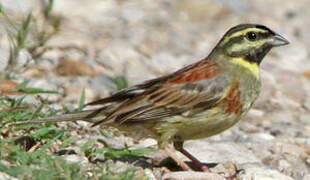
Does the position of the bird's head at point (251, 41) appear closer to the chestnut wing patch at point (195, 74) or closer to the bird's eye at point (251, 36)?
the bird's eye at point (251, 36)

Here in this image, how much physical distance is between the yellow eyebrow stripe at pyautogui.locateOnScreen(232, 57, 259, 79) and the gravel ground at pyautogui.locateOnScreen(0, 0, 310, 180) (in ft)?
2.31

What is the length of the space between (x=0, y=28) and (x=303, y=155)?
3.58 metres

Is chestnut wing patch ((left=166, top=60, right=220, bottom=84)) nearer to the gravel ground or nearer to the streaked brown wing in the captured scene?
the streaked brown wing

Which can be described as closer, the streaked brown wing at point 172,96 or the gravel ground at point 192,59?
the streaked brown wing at point 172,96

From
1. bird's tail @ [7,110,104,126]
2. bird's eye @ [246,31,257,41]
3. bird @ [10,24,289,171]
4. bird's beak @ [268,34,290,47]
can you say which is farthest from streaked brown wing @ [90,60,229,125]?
bird's beak @ [268,34,290,47]

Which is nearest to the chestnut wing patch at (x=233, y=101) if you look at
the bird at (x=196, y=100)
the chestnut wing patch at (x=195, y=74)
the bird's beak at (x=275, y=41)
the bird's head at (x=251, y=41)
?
the bird at (x=196, y=100)

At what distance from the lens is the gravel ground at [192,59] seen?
5820 millimetres

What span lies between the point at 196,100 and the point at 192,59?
135 inches

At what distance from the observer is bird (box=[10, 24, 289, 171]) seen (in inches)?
199

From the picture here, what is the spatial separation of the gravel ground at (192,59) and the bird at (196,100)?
0.33 metres

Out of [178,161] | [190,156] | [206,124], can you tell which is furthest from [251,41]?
[178,161]

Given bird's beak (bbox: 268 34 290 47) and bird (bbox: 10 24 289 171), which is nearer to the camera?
bird (bbox: 10 24 289 171)

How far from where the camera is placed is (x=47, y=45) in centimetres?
764

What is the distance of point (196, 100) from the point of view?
517 cm
